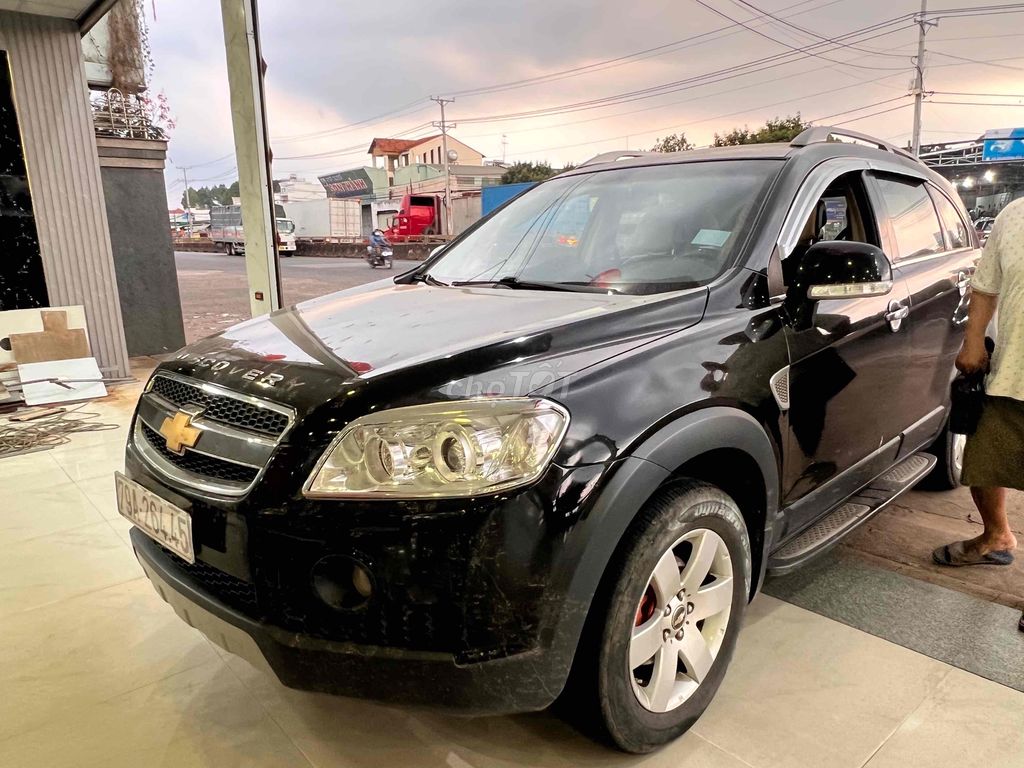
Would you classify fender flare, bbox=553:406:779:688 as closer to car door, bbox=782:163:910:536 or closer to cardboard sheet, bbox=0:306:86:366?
car door, bbox=782:163:910:536

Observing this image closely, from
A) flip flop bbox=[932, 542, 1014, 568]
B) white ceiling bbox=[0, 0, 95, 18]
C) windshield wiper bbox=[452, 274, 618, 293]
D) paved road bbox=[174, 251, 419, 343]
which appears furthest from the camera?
paved road bbox=[174, 251, 419, 343]

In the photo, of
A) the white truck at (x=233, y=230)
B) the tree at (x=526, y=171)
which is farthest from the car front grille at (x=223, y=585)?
the tree at (x=526, y=171)

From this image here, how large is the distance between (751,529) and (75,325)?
567 cm

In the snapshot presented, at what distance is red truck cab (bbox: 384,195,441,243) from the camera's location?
90.5 feet

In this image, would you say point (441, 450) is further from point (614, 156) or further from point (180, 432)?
point (614, 156)

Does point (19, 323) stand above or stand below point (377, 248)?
above

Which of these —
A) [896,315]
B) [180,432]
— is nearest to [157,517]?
[180,432]

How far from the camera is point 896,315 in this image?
7.79 ft

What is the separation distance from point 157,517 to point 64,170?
5.21m

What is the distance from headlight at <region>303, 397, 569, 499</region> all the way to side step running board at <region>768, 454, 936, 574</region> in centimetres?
105

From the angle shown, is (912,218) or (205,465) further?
(912,218)

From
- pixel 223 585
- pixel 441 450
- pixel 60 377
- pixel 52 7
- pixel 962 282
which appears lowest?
pixel 60 377

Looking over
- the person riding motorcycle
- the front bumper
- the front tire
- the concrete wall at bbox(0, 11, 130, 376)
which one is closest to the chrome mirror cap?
the front tire

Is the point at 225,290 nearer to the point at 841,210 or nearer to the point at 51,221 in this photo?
the point at 51,221
